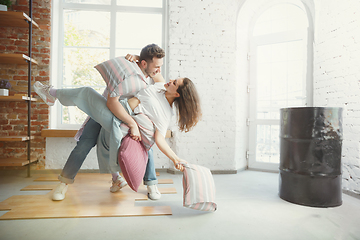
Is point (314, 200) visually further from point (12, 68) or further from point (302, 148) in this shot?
point (12, 68)

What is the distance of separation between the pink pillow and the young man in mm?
72

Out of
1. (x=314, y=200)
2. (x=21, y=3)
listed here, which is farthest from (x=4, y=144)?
(x=314, y=200)

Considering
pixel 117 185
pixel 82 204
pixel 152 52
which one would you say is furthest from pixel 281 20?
pixel 82 204

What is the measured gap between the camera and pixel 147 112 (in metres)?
2.00

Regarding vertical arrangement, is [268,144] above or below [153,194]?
above

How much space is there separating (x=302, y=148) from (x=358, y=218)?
0.67 meters

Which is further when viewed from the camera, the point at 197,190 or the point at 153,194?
the point at 153,194

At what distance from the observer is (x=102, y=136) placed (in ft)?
7.00

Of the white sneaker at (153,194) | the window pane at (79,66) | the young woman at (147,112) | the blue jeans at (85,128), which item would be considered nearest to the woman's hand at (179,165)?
the young woman at (147,112)

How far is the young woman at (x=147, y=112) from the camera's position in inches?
76.3

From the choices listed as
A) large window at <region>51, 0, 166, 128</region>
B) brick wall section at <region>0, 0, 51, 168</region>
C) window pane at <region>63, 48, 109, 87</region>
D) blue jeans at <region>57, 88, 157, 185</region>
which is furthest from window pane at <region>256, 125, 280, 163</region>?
brick wall section at <region>0, 0, 51, 168</region>

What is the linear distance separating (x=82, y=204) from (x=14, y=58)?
215 centimetres

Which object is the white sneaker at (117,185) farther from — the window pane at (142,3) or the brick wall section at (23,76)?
the window pane at (142,3)

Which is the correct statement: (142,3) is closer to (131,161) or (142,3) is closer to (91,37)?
(91,37)
